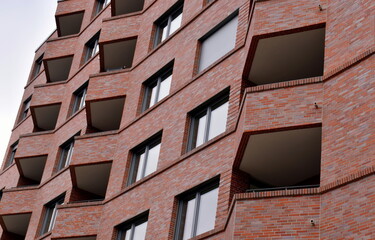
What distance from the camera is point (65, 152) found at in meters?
29.8

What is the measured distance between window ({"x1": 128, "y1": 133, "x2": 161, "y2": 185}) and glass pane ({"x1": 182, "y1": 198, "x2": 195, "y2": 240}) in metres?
2.94

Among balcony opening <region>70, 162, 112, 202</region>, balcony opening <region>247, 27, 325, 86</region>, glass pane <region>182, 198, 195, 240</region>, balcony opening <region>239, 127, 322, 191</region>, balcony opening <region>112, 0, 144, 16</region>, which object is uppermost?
balcony opening <region>112, 0, 144, 16</region>

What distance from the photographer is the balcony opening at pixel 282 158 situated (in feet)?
53.6

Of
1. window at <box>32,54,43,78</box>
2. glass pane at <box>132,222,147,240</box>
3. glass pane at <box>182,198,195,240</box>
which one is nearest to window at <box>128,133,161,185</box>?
glass pane at <box>132,222,147,240</box>

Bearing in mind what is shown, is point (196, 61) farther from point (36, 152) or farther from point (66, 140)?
point (36, 152)

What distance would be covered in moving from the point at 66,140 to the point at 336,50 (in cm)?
1593

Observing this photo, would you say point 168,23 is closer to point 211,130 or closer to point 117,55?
point 117,55

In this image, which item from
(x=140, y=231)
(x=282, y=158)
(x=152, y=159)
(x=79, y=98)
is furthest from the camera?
(x=79, y=98)

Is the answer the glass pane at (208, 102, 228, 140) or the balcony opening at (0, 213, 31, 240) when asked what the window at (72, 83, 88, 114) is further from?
the glass pane at (208, 102, 228, 140)

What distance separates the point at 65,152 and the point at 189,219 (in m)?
12.2

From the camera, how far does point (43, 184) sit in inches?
1141

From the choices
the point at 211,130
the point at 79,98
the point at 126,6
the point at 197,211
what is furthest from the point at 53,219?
the point at 197,211

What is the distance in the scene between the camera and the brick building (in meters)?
→ 14.8

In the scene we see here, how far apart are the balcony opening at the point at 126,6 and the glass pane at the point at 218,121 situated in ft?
37.0
